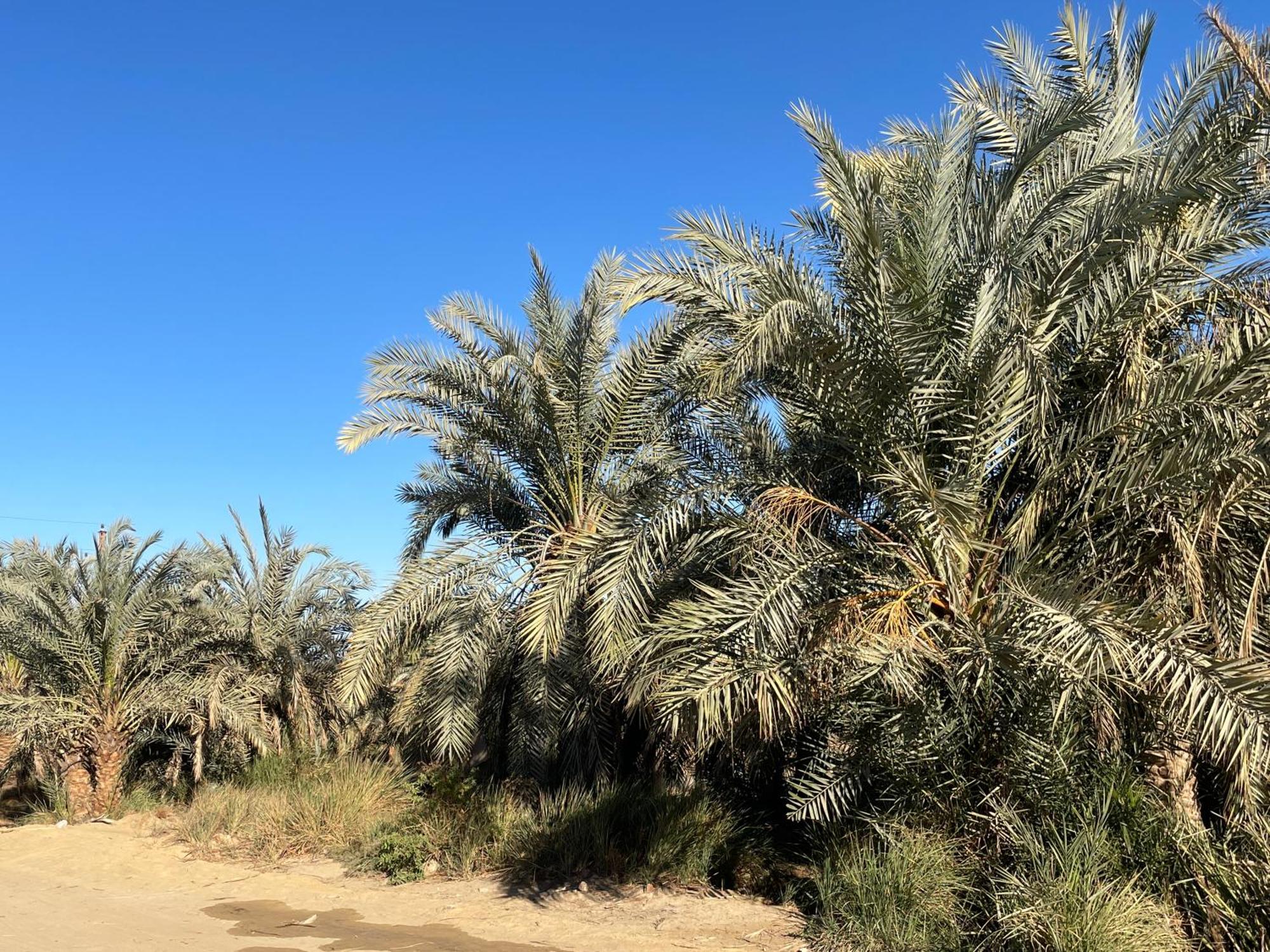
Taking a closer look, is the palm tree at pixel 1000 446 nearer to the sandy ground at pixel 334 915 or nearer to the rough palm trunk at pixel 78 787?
the sandy ground at pixel 334 915

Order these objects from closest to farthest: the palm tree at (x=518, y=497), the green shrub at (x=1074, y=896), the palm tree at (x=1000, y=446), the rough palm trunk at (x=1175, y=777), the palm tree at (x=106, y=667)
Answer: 1. the green shrub at (x=1074, y=896)
2. the palm tree at (x=1000, y=446)
3. the rough palm trunk at (x=1175, y=777)
4. the palm tree at (x=518, y=497)
5. the palm tree at (x=106, y=667)

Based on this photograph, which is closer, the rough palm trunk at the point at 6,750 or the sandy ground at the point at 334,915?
the sandy ground at the point at 334,915

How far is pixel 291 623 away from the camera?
1728 cm

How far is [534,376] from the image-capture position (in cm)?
1261

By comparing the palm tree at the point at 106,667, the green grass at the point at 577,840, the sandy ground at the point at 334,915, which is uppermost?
the palm tree at the point at 106,667

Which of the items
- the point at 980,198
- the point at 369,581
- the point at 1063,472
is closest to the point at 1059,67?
the point at 980,198

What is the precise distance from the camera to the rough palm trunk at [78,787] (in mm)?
15781

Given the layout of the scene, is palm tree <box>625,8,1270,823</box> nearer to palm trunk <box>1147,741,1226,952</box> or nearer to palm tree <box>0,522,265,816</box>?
palm trunk <box>1147,741,1226,952</box>

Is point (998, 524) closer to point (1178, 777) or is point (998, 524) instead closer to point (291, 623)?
point (1178, 777)

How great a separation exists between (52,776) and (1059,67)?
18.3 meters

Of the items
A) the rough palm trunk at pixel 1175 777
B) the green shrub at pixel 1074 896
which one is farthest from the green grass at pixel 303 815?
the rough palm trunk at pixel 1175 777

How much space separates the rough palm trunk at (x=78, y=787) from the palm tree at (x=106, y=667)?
0.01 metres

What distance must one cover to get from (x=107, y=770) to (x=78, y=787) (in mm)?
508

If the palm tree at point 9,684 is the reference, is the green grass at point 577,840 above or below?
below
